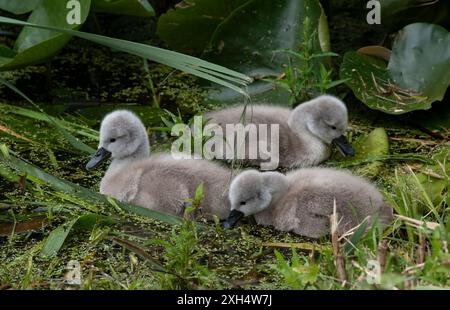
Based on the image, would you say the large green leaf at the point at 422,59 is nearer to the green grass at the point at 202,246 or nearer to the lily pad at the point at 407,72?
the lily pad at the point at 407,72

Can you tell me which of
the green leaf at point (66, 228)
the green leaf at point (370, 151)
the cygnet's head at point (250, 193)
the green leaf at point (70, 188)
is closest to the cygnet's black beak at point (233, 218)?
A: the cygnet's head at point (250, 193)

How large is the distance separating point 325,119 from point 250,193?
0.71 metres

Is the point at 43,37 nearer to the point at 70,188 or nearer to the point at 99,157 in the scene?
the point at 99,157

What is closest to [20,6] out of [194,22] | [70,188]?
[194,22]

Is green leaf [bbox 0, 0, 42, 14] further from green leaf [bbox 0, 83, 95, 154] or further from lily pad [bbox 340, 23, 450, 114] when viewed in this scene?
lily pad [bbox 340, 23, 450, 114]

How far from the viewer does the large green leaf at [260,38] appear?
466 centimetres

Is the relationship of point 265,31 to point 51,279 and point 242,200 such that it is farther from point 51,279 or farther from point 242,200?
point 51,279

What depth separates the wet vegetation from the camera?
3.24 metres

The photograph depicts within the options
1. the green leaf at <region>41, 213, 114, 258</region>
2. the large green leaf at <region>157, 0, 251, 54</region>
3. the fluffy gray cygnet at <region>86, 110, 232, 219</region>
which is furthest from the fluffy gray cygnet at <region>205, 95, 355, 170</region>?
the green leaf at <region>41, 213, 114, 258</region>

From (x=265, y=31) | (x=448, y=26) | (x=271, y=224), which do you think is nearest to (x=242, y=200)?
(x=271, y=224)

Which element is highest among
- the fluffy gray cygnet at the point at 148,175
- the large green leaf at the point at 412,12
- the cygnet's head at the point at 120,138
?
the large green leaf at the point at 412,12

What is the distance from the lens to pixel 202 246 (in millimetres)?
3570

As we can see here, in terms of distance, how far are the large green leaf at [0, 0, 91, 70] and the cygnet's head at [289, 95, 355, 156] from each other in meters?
1.05

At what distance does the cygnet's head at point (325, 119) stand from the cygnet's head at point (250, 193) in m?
0.59
